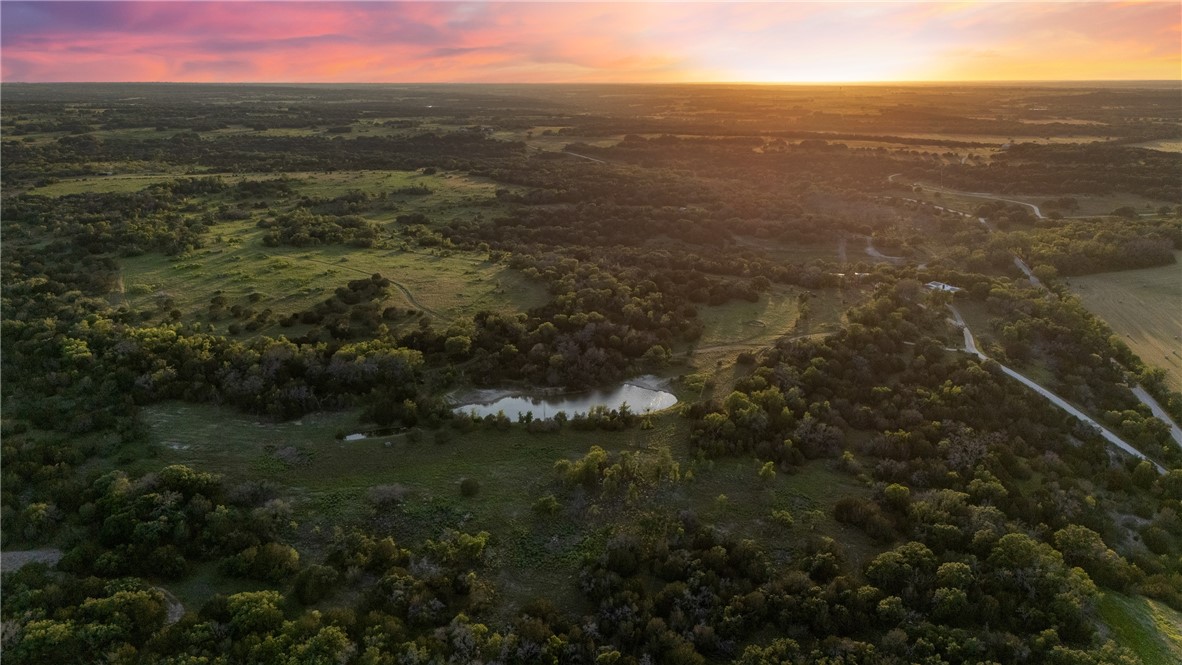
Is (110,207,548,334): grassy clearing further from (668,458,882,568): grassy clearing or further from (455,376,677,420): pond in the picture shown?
(668,458,882,568): grassy clearing

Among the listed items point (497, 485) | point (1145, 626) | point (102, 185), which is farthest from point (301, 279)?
point (102, 185)

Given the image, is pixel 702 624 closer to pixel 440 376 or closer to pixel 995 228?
pixel 440 376

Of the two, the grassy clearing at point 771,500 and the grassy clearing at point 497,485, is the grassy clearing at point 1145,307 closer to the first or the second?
the grassy clearing at point 771,500

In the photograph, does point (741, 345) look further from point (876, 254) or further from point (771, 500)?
point (876, 254)

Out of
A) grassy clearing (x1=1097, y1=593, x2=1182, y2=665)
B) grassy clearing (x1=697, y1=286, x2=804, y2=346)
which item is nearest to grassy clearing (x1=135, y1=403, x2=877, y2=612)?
grassy clearing (x1=1097, y1=593, x2=1182, y2=665)

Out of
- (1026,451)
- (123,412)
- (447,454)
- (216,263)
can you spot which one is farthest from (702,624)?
(216,263)

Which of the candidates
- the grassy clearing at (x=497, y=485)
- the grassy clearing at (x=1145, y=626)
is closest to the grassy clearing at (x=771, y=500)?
the grassy clearing at (x=497, y=485)
